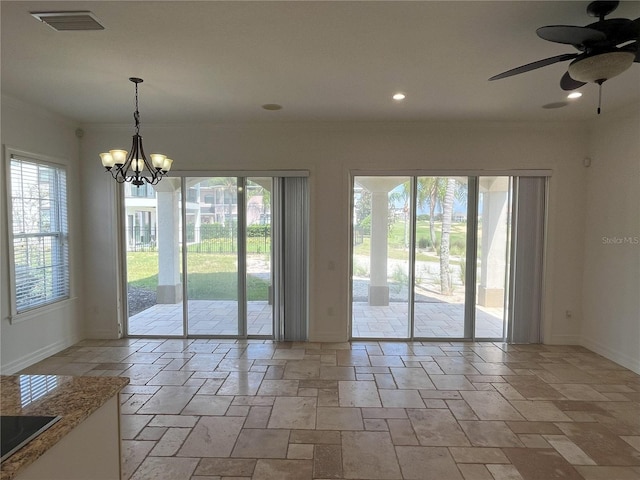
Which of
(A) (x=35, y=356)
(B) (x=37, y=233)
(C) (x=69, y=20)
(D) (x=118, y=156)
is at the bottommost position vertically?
(A) (x=35, y=356)

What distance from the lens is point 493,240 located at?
4.98m

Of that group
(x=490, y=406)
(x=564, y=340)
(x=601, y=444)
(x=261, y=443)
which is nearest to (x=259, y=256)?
(x=261, y=443)

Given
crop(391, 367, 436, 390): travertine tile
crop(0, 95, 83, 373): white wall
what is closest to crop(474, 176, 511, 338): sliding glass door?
crop(391, 367, 436, 390): travertine tile

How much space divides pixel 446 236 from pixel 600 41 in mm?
3198

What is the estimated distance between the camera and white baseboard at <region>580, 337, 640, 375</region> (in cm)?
398

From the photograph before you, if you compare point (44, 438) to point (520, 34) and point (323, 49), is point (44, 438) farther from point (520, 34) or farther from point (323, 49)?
point (520, 34)

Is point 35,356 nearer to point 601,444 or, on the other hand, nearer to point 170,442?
point 170,442

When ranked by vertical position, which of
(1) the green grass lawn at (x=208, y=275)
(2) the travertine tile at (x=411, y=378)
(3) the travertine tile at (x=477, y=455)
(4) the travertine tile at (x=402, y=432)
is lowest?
(3) the travertine tile at (x=477, y=455)

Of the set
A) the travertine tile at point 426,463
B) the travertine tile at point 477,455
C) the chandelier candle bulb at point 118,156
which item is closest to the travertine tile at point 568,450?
the travertine tile at point 477,455

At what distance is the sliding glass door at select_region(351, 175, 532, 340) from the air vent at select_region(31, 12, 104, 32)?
3342 millimetres

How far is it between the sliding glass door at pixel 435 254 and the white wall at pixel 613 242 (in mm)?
674

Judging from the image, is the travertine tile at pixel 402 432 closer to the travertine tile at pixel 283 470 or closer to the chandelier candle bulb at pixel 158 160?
the travertine tile at pixel 283 470

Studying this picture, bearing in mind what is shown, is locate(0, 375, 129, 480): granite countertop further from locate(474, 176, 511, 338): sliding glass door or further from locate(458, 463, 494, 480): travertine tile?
locate(474, 176, 511, 338): sliding glass door

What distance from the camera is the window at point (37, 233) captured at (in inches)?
153
